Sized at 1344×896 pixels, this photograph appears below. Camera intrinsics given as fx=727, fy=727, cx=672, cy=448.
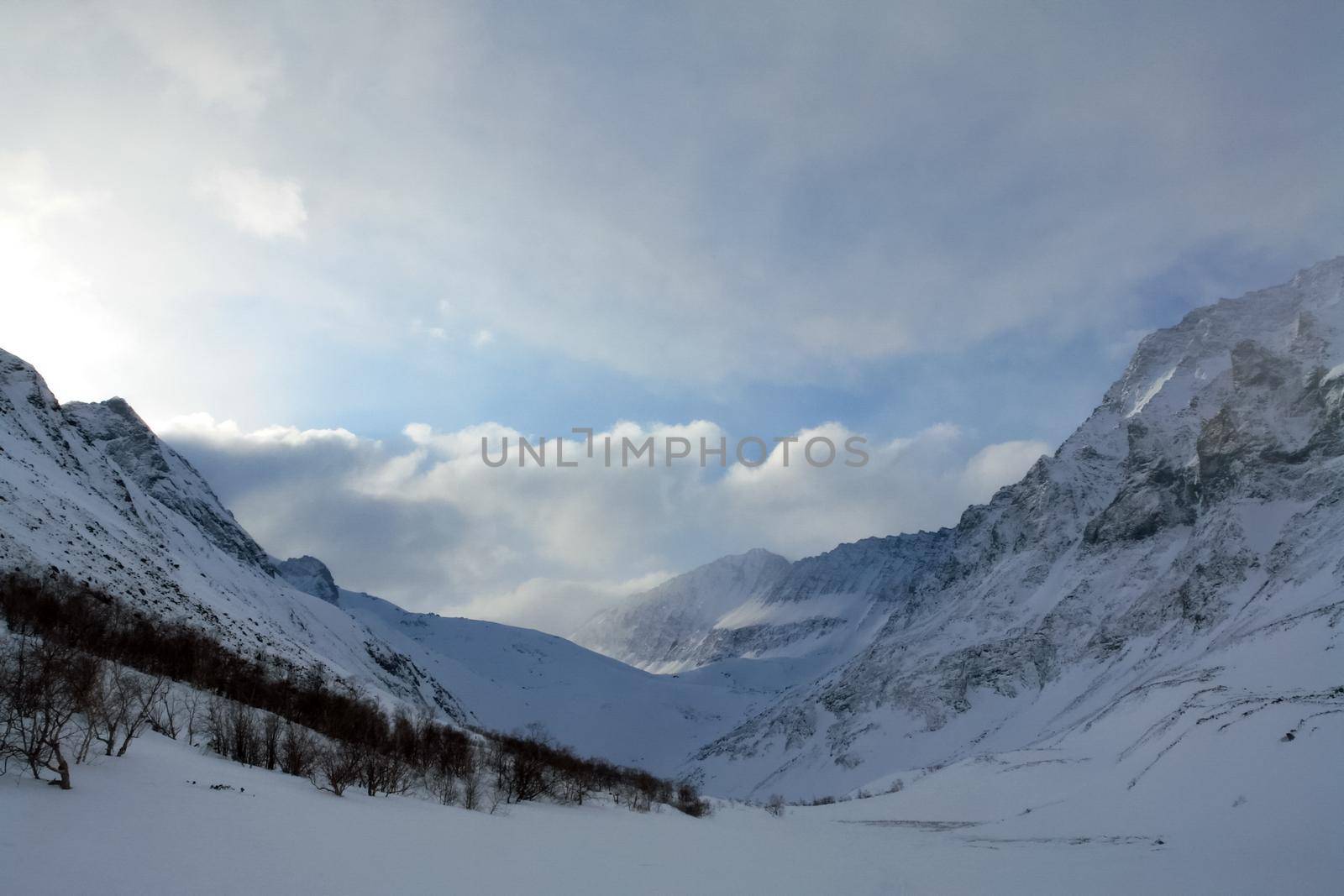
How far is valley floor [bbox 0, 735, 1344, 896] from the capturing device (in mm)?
13492

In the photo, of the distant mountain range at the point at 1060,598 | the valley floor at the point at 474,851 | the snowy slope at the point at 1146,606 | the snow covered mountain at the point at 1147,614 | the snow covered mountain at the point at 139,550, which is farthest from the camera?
the snowy slope at the point at 1146,606

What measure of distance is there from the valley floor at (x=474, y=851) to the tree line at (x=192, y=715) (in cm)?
141

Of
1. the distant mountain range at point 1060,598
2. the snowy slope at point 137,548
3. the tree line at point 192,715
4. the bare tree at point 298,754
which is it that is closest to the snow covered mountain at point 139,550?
the snowy slope at point 137,548

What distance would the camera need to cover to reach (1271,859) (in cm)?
2288

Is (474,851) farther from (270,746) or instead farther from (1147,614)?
(1147,614)

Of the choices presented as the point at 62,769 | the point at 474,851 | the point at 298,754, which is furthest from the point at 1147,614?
the point at 62,769

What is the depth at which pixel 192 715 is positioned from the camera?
104ft

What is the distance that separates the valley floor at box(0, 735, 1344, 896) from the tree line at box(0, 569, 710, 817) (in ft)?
4.63

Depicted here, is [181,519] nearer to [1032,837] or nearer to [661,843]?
[661,843]

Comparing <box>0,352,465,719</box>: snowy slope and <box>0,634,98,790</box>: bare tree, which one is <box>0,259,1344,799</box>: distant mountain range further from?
<box>0,634,98,790</box>: bare tree

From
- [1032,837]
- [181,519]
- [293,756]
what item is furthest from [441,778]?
[181,519]

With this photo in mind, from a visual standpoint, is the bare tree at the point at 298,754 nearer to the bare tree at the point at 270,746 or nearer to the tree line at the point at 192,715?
the tree line at the point at 192,715

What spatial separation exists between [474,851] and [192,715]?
1837 cm

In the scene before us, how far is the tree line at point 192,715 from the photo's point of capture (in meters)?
18.3
